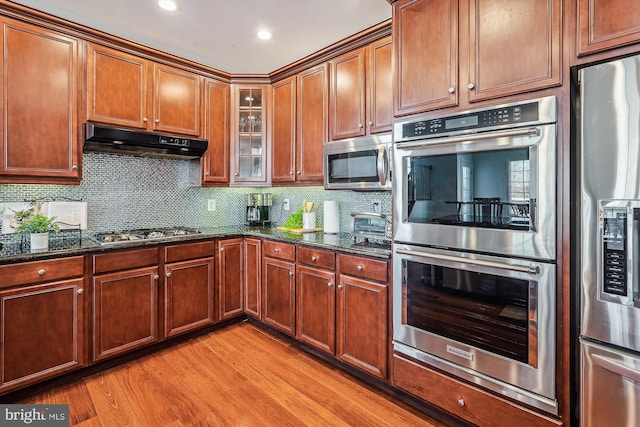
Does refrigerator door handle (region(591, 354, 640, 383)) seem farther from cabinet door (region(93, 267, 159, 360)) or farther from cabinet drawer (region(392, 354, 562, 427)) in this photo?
cabinet door (region(93, 267, 159, 360))

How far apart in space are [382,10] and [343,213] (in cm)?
169

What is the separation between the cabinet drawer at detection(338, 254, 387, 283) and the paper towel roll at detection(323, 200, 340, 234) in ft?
2.41

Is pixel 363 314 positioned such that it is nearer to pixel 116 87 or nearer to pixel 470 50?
pixel 470 50

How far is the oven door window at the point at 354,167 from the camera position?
245 centimetres

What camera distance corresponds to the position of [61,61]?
2391 mm

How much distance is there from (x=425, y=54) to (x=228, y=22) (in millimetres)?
1623

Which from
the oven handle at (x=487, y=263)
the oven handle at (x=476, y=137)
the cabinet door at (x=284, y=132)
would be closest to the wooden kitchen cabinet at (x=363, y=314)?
the oven handle at (x=487, y=263)

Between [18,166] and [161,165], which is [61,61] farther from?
[161,165]

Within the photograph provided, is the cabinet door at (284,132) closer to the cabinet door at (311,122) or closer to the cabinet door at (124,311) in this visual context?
the cabinet door at (311,122)

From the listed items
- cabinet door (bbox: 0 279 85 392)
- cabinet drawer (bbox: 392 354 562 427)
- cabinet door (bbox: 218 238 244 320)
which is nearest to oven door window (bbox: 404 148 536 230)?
cabinet drawer (bbox: 392 354 562 427)

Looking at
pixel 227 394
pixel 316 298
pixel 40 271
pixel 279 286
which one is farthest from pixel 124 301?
pixel 316 298

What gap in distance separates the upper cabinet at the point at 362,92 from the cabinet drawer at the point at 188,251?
1474 millimetres

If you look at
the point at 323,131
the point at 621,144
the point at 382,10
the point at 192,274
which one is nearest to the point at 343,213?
the point at 323,131

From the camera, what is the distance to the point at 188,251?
287 centimetres
